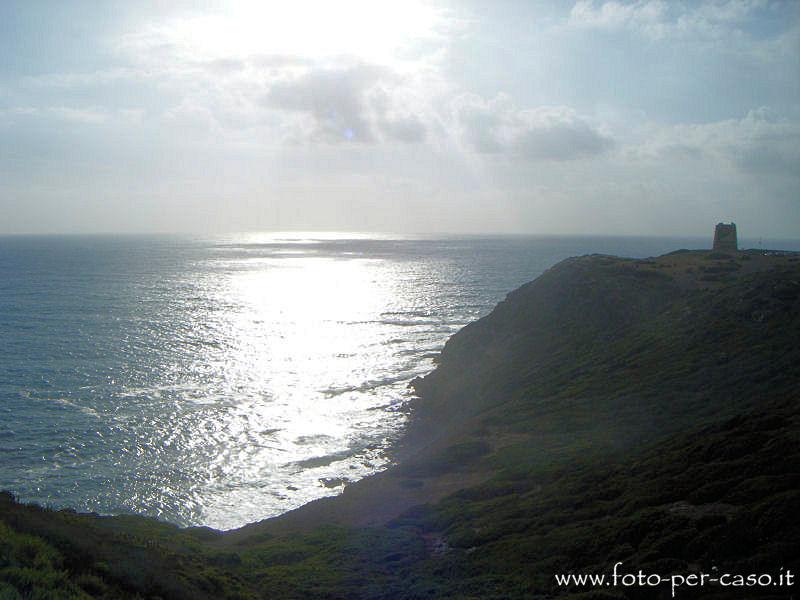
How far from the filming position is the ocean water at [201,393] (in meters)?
27.8

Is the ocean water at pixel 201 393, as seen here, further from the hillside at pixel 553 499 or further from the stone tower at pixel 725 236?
the stone tower at pixel 725 236

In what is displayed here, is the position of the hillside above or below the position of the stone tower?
below

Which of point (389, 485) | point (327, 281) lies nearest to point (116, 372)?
point (389, 485)

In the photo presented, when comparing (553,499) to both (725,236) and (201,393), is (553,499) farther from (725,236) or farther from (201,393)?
(725,236)

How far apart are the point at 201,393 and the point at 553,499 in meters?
29.8

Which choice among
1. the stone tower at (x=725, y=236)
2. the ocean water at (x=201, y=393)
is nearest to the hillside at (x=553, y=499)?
the ocean water at (x=201, y=393)

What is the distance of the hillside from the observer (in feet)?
35.1

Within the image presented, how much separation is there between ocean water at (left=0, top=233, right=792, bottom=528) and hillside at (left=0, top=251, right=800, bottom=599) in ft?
16.5

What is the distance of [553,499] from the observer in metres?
16.7

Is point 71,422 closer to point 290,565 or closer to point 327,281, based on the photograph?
point 290,565

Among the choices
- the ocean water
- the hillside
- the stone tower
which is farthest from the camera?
the stone tower

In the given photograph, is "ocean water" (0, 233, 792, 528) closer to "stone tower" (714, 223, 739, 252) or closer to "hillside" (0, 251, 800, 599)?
"hillside" (0, 251, 800, 599)

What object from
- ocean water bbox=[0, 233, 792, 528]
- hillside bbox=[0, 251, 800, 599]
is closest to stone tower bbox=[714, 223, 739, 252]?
hillside bbox=[0, 251, 800, 599]

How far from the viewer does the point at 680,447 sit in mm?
17531
